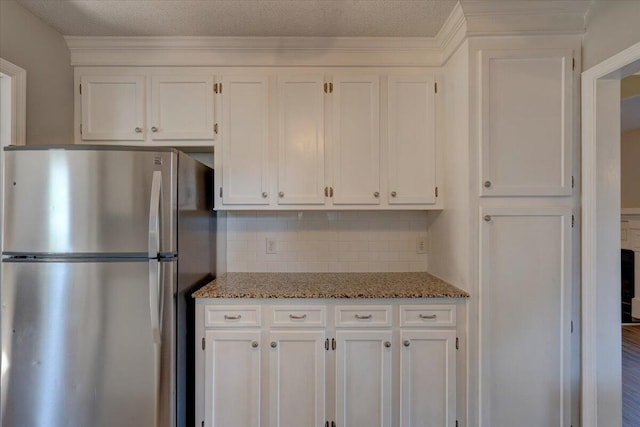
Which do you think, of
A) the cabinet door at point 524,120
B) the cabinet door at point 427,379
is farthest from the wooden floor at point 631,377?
the cabinet door at point 524,120

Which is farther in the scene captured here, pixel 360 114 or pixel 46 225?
pixel 360 114

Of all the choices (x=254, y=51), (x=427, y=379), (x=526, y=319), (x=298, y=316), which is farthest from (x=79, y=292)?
(x=526, y=319)

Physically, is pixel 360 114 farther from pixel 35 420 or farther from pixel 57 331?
pixel 35 420

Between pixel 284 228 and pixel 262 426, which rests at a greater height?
pixel 284 228

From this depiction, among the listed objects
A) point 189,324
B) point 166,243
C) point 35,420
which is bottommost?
point 35,420

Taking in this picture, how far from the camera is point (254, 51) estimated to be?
193cm

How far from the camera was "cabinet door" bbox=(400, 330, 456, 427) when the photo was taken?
1619 millimetres

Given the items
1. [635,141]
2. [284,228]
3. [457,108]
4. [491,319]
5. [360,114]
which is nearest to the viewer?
[491,319]

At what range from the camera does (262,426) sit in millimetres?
1618

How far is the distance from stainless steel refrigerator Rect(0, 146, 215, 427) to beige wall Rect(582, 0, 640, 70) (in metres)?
2.35

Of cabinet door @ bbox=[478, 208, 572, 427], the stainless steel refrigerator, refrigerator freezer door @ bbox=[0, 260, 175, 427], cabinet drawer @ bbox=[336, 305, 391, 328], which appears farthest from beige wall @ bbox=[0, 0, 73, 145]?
cabinet door @ bbox=[478, 208, 572, 427]

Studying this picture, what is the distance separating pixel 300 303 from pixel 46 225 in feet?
4.24

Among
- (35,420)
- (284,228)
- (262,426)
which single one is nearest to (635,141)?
(284,228)

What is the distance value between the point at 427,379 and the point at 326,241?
108cm
